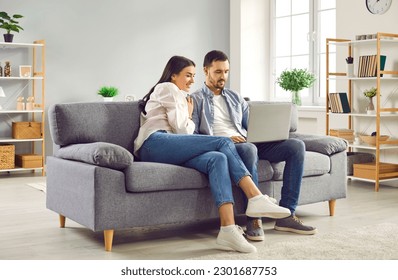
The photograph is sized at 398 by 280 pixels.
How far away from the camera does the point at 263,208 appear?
355cm

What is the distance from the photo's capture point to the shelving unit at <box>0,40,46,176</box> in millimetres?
6777

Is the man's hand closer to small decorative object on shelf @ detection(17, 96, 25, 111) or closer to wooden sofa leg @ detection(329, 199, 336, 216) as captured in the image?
wooden sofa leg @ detection(329, 199, 336, 216)

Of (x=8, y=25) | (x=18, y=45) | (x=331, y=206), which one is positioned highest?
(x=8, y=25)

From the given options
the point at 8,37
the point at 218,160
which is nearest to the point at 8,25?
the point at 8,37

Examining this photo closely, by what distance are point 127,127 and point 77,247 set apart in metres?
0.85

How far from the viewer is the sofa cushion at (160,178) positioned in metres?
3.49

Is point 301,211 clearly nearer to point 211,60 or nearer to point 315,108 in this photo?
point 211,60

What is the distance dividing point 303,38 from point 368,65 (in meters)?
1.93

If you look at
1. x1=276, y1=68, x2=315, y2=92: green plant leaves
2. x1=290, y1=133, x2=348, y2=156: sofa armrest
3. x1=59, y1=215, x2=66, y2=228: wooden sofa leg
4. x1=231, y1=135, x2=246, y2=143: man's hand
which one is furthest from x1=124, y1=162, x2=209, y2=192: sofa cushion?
x1=276, y1=68, x2=315, y2=92: green plant leaves

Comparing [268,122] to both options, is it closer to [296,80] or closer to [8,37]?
[296,80]

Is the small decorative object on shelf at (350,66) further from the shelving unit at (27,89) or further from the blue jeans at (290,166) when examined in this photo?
the shelving unit at (27,89)

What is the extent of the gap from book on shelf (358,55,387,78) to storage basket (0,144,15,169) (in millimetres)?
3576

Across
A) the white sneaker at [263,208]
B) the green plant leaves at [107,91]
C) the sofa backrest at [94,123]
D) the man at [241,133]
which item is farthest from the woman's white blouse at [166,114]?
the green plant leaves at [107,91]

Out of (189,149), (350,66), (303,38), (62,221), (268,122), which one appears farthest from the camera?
(303,38)
